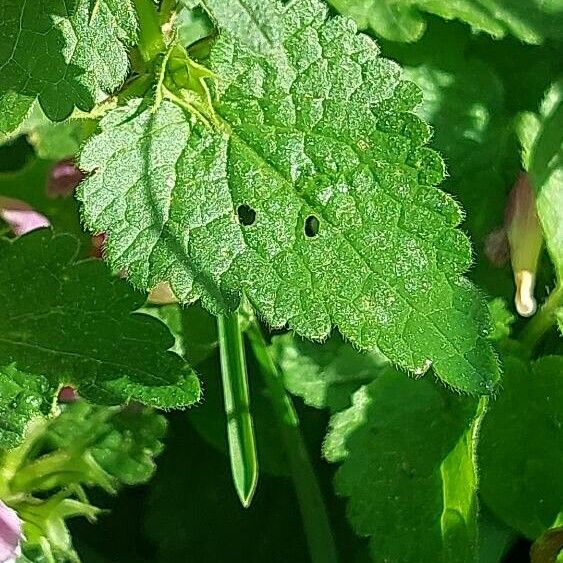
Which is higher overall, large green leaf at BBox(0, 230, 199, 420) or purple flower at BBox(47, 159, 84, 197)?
large green leaf at BBox(0, 230, 199, 420)

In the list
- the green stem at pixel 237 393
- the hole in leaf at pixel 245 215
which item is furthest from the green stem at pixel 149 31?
the green stem at pixel 237 393

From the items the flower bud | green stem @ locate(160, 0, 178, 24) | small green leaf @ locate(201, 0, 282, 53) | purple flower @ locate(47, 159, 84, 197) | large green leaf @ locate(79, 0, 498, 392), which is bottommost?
purple flower @ locate(47, 159, 84, 197)

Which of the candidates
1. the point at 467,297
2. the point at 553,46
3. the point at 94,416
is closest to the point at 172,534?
the point at 94,416

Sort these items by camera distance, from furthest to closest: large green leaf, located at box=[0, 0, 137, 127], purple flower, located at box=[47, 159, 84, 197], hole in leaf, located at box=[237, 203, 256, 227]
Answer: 1. purple flower, located at box=[47, 159, 84, 197]
2. hole in leaf, located at box=[237, 203, 256, 227]
3. large green leaf, located at box=[0, 0, 137, 127]

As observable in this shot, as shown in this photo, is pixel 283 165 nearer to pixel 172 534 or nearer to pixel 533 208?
pixel 533 208

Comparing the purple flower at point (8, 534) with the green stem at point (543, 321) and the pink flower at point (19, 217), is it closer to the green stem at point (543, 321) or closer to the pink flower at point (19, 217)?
the pink flower at point (19, 217)

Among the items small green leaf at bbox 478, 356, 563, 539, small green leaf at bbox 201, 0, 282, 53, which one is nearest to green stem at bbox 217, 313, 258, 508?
small green leaf at bbox 478, 356, 563, 539

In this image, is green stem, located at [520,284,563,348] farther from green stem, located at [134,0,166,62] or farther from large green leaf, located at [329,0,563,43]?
green stem, located at [134,0,166,62]
